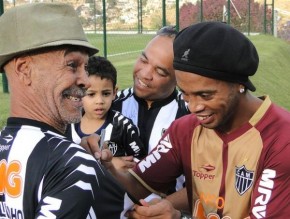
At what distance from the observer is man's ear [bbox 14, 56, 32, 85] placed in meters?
2.01

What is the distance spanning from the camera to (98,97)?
387 centimetres

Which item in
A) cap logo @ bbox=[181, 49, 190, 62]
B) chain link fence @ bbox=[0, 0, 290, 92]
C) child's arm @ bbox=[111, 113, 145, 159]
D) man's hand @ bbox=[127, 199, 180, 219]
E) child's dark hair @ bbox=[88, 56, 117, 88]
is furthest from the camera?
chain link fence @ bbox=[0, 0, 290, 92]

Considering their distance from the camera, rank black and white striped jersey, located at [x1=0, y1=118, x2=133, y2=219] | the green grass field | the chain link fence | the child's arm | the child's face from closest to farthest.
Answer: black and white striped jersey, located at [x1=0, y1=118, x2=133, y2=219] → the child's arm → the child's face → the green grass field → the chain link fence

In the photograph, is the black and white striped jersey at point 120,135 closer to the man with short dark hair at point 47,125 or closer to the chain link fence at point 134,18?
the man with short dark hair at point 47,125

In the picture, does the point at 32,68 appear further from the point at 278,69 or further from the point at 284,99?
the point at 278,69

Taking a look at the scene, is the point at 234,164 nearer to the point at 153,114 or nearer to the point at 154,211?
the point at 154,211

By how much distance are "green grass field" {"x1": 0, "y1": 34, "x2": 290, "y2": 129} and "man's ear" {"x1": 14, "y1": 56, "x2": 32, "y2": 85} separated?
847 centimetres

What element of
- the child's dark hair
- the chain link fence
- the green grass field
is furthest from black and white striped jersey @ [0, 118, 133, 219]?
the chain link fence

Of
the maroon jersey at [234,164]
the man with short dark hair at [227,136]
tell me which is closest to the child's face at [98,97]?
the maroon jersey at [234,164]

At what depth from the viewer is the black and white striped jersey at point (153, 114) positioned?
359 cm

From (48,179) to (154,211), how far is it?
1.99 ft

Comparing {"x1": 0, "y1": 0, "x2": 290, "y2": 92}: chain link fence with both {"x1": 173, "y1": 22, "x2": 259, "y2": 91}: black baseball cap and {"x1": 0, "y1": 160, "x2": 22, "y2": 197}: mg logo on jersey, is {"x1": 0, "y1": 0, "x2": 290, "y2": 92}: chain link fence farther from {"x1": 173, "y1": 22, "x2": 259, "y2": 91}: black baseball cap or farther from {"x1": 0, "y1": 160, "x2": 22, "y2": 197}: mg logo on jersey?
{"x1": 0, "y1": 160, "x2": 22, "y2": 197}: mg logo on jersey

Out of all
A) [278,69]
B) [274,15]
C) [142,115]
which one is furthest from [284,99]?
[274,15]

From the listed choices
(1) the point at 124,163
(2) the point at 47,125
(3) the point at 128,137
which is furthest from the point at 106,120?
(2) the point at 47,125
